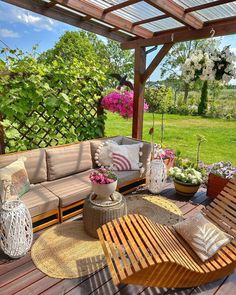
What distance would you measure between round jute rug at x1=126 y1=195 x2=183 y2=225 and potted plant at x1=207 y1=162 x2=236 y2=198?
650mm

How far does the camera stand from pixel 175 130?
6.85m

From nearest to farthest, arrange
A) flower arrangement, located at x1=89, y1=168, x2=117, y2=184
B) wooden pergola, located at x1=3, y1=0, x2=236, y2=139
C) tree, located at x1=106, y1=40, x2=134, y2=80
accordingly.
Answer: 1. flower arrangement, located at x1=89, y1=168, x2=117, y2=184
2. wooden pergola, located at x1=3, y1=0, x2=236, y2=139
3. tree, located at x1=106, y1=40, x2=134, y2=80

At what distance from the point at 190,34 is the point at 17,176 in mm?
2889

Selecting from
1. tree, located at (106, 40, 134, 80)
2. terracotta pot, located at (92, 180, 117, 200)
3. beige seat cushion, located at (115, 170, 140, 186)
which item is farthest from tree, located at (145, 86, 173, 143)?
tree, located at (106, 40, 134, 80)

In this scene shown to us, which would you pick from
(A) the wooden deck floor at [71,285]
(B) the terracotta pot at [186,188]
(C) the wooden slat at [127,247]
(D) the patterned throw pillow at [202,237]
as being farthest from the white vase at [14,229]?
(B) the terracotta pot at [186,188]

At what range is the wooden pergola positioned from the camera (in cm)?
267

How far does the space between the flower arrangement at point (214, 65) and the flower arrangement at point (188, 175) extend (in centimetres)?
140

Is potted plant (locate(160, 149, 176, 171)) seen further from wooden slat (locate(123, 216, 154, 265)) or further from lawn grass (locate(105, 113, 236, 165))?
wooden slat (locate(123, 216, 154, 265))

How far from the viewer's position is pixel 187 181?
3221 millimetres

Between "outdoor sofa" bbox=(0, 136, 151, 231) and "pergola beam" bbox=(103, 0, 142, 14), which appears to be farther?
"pergola beam" bbox=(103, 0, 142, 14)

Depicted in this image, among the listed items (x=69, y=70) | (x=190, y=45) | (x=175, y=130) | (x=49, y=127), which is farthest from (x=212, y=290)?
(x=190, y=45)

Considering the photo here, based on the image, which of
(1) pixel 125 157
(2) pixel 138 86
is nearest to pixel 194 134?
(2) pixel 138 86

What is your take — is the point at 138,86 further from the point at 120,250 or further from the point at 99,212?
the point at 120,250

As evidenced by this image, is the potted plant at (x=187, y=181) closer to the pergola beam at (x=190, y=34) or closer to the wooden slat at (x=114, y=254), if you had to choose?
the wooden slat at (x=114, y=254)
